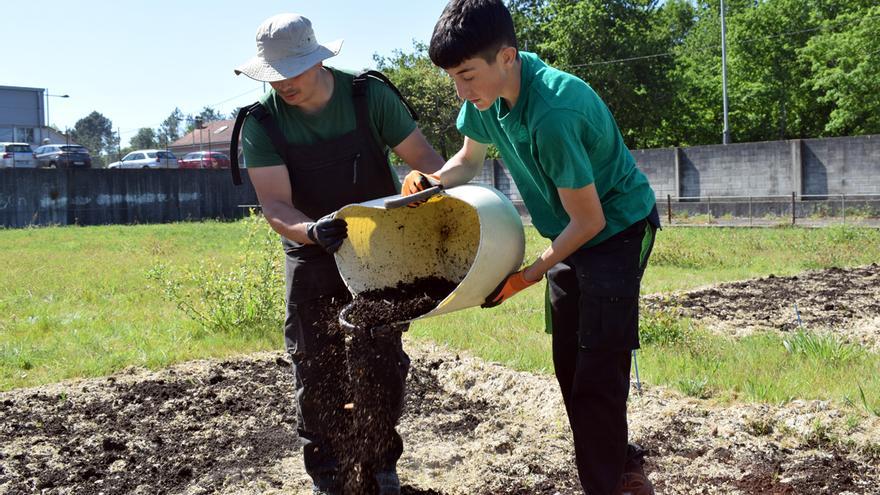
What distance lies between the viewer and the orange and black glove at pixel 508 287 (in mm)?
2660

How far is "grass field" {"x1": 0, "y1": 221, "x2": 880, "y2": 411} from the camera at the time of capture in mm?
4478

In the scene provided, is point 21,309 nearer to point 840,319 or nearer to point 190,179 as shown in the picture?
point 840,319

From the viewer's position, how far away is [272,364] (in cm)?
551

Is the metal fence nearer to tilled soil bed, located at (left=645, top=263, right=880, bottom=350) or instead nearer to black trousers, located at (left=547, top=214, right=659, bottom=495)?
tilled soil bed, located at (left=645, top=263, right=880, bottom=350)

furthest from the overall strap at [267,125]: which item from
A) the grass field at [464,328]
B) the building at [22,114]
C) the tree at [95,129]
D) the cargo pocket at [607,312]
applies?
the tree at [95,129]

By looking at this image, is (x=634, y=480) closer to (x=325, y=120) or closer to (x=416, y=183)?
(x=416, y=183)

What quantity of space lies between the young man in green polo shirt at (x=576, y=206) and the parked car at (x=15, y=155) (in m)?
32.5

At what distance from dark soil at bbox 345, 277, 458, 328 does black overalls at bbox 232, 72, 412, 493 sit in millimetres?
189

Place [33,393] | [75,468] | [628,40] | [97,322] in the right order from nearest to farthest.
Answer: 1. [75,468]
2. [33,393]
3. [97,322]
4. [628,40]

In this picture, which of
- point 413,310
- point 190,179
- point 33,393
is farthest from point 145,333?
point 190,179

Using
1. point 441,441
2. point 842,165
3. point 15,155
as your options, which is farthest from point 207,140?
point 441,441

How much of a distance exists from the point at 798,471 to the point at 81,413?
356 cm

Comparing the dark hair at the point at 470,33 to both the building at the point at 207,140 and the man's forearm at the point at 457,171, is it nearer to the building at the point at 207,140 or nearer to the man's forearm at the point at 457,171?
the man's forearm at the point at 457,171

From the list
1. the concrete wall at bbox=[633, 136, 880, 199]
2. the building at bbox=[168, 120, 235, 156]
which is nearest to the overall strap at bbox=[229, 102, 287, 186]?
the concrete wall at bbox=[633, 136, 880, 199]
